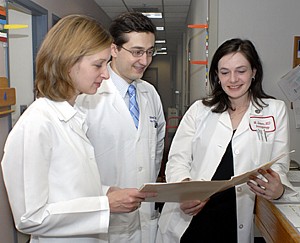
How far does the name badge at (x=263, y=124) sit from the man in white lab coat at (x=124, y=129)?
46 centimetres

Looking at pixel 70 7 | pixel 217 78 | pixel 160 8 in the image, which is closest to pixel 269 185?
pixel 217 78

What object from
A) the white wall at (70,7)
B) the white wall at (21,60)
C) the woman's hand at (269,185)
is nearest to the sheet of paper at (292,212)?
the woman's hand at (269,185)

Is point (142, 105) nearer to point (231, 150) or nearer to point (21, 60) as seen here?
point (231, 150)

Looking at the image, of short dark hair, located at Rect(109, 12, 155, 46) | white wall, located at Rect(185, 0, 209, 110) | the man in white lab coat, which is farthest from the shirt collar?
white wall, located at Rect(185, 0, 209, 110)

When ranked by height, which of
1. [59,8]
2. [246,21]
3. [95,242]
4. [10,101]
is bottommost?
[95,242]

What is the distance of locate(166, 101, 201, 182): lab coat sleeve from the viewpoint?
150 cm

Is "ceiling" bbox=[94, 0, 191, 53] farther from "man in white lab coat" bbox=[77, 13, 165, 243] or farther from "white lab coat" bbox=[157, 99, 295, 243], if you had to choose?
"white lab coat" bbox=[157, 99, 295, 243]

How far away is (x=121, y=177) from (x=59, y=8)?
8.75ft

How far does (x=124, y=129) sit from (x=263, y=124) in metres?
0.58

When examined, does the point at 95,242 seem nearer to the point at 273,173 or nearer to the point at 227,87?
the point at 273,173

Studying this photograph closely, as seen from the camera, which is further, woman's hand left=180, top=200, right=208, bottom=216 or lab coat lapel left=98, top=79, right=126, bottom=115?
lab coat lapel left=98, top=79, right=126, bottom=115

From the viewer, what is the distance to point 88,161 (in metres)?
1.05

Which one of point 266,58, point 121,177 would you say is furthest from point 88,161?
point 266,58

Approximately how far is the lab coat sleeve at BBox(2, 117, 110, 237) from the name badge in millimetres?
791
